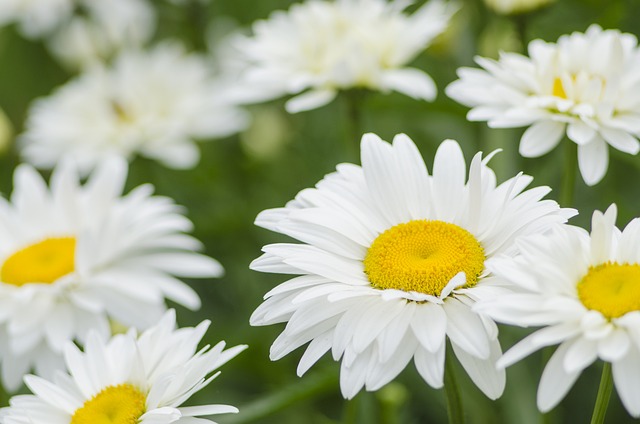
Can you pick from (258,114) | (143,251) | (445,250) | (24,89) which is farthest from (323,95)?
(24,89)

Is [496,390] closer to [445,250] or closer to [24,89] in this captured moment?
[445,250]

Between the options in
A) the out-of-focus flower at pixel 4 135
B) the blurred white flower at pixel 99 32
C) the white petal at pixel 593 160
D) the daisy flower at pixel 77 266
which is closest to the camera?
the white petal at pixel 593 160

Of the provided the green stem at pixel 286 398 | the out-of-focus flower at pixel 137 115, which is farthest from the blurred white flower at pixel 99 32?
the green stem at pixel 286 398

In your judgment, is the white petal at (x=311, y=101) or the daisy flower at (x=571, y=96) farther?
the white petal at (x=311, y=101)

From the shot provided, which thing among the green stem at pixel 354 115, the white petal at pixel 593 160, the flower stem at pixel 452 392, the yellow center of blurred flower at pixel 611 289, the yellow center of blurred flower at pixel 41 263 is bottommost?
the flower stem at pixel 452 392

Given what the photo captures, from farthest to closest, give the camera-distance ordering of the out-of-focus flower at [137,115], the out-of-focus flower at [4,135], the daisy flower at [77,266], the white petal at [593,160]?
the out-of-focus flower at [4,135] < the out-of-focus flower at [137,115] < the daisy flower at [77,266] < the white petal at [593,160]

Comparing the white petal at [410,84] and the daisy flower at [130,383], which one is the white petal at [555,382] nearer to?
the daisy flower at [130,383]

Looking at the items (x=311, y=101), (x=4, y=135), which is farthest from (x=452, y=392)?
(x=4, y=135)

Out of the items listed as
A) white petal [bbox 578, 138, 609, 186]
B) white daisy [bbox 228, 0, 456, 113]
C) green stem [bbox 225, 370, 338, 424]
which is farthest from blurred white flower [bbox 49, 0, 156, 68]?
white petal [bbox 578, 138, 609, 186]

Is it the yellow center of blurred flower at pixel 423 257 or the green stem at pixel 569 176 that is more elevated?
the green stem at pixel 569 176
